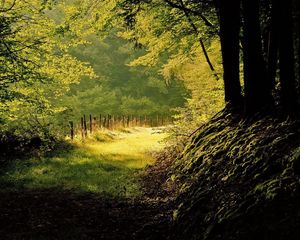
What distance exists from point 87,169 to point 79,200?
439cm

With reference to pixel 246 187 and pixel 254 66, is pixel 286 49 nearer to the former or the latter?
pixel 254 66

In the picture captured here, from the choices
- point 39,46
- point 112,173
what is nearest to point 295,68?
point 112,173

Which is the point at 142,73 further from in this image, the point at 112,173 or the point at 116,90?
the point at 112,173

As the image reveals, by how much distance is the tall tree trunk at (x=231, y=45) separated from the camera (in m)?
10.2

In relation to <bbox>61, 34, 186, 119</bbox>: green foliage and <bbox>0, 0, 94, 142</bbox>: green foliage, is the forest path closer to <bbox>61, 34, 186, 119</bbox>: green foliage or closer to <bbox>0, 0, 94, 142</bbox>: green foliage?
<bbox>0, 0, 94, 142</bbox>: green foliage

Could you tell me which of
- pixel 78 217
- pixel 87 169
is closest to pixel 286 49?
pixel 78 217

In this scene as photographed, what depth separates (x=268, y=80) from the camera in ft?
28.6

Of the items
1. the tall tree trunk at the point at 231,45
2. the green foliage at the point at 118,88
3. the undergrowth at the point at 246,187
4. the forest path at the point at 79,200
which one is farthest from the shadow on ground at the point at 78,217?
the green foliage at the point at 118,88

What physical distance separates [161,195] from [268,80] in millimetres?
3780

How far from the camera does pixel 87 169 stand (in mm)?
14617

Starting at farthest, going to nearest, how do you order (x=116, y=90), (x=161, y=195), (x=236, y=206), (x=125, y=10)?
(x=116, y=90), (x=125, y=10), (x=161, y=195), (x=236, y=206)

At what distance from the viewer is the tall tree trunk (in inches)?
403

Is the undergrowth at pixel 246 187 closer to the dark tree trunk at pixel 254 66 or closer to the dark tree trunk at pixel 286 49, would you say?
the dark tree trunk at pixel 254 66

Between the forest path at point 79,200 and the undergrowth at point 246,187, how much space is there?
89 cm
